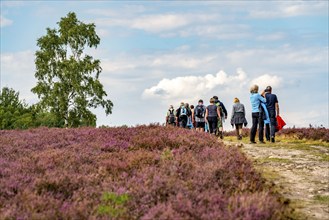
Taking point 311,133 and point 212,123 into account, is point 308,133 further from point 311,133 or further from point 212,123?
point 212,123

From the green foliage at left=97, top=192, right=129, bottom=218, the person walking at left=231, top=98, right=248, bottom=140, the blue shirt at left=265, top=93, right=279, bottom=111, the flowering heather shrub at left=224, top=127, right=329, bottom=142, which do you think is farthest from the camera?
the flowering heather shrub at left=224, top=127, right=329, bottom=142

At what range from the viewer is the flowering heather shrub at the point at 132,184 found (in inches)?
296

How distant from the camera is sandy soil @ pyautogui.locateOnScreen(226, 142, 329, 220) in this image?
31.2ft

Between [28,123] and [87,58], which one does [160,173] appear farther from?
[28,123]

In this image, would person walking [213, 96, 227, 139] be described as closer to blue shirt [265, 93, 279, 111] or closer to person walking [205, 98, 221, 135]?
person walking [205, 98, 221, 135]

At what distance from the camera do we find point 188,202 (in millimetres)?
7555

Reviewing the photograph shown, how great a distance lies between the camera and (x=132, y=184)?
342 inches

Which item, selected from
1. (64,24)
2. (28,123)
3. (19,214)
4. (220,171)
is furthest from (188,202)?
(28,123)

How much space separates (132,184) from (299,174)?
5.63 m

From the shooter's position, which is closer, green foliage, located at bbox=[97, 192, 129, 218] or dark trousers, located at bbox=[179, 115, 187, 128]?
green foliage, located at bbox=[97, 192, 129, 218]

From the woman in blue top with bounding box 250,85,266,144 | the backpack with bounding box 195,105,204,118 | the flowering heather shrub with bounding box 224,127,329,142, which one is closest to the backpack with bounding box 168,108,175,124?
the flowering heather shrub with bounding box 224,127,329,142

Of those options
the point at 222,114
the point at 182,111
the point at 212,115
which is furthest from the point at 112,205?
the point at 182,111

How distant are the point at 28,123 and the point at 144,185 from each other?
172ft

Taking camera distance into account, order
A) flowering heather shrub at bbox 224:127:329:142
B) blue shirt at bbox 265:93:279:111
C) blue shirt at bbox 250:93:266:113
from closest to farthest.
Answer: blue shirt at bbox 250:93:266:113 → blue shirt at bbox 265:93:279:111 → flowering heather shrub at bbox 224:127:329:142
